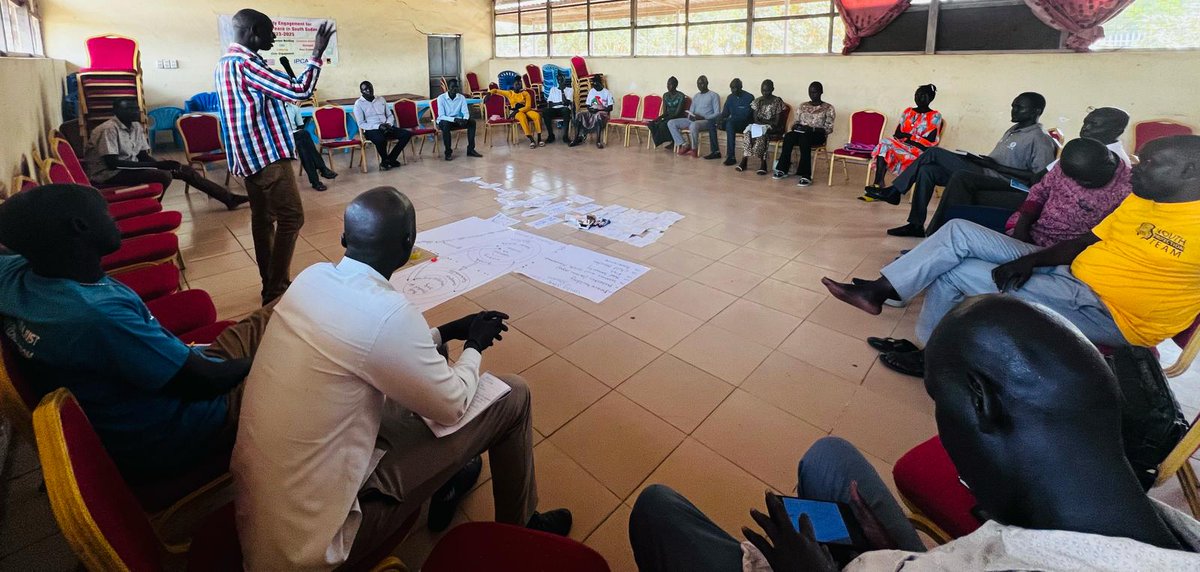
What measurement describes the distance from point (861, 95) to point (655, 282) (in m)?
4.69

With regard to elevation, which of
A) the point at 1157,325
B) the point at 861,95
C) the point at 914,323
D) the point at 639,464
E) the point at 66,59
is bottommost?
the point at 639,464

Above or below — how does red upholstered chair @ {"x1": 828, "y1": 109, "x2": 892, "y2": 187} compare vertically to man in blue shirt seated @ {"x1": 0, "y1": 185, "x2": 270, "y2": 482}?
above

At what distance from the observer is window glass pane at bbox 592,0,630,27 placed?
8883 mm

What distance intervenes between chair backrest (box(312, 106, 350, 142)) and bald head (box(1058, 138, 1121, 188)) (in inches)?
266

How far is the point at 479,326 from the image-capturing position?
148 cm

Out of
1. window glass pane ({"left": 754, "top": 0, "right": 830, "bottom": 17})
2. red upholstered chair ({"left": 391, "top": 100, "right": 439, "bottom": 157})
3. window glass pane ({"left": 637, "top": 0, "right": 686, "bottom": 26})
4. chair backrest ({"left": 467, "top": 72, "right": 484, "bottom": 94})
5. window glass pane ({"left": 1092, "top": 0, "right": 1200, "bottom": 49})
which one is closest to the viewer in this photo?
window glass pane ({"left": 1092, "top": 0, "right": 1200, "bottom": 49})

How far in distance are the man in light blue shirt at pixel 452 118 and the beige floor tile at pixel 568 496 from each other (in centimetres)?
619

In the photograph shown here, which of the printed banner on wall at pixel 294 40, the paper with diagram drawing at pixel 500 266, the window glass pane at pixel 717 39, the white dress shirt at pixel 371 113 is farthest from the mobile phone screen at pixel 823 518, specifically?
the printed banner on wall at pixel 294 40

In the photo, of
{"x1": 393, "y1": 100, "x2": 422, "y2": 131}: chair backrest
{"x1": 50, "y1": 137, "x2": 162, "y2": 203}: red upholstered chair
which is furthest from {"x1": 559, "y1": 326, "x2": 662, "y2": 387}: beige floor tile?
{"x1": 393, "y1": 100, "x2": 422, "y2": 131}: chair backrest

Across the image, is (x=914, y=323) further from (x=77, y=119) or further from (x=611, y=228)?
(x=77, y=119)

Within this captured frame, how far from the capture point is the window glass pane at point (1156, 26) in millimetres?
4477

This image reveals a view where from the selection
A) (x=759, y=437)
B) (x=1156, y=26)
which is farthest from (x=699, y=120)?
(x=759, y=437)

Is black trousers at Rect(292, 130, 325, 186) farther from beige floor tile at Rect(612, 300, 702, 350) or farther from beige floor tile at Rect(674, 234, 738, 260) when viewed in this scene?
beige floor tile at Rect(612, 300, 702, 350)

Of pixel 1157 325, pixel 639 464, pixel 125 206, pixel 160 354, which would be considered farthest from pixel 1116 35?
pixel 125 206
